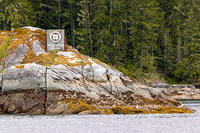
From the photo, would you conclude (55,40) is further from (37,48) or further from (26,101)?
(26,101)

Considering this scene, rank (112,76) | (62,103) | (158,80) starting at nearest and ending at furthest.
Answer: (62,103)
(112,76)
(158,80)

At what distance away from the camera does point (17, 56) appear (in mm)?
44000

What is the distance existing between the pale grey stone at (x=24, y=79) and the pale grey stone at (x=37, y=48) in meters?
5.63

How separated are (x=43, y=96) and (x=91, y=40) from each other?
38.7 meters

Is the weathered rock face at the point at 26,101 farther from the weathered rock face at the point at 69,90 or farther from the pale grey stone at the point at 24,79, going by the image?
the pale grey stone at the point at 24,79

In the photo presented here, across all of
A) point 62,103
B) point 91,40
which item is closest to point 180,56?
point 91,40

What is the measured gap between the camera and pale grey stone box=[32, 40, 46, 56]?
44691 millimetres

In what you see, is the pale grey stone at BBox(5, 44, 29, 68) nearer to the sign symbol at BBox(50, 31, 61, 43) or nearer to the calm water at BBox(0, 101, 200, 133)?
the sign symbol at BBox(50, 31, 61, 43)

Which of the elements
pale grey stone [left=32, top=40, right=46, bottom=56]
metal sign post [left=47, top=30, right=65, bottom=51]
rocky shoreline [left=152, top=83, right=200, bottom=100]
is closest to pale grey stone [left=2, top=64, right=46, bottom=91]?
pale grey stone [left=32, top=40, right=46, bottom=56]

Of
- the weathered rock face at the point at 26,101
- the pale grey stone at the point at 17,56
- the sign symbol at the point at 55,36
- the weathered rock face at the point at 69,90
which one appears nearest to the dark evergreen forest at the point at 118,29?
the sign symbol at the point at 55,36

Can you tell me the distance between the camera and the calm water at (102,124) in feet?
93.2

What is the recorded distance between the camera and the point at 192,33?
3332 inches

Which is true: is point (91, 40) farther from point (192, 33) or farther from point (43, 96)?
point (43, 96)

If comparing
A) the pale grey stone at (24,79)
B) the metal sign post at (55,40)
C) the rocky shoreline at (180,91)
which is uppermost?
the metal sign post at (55,40)
